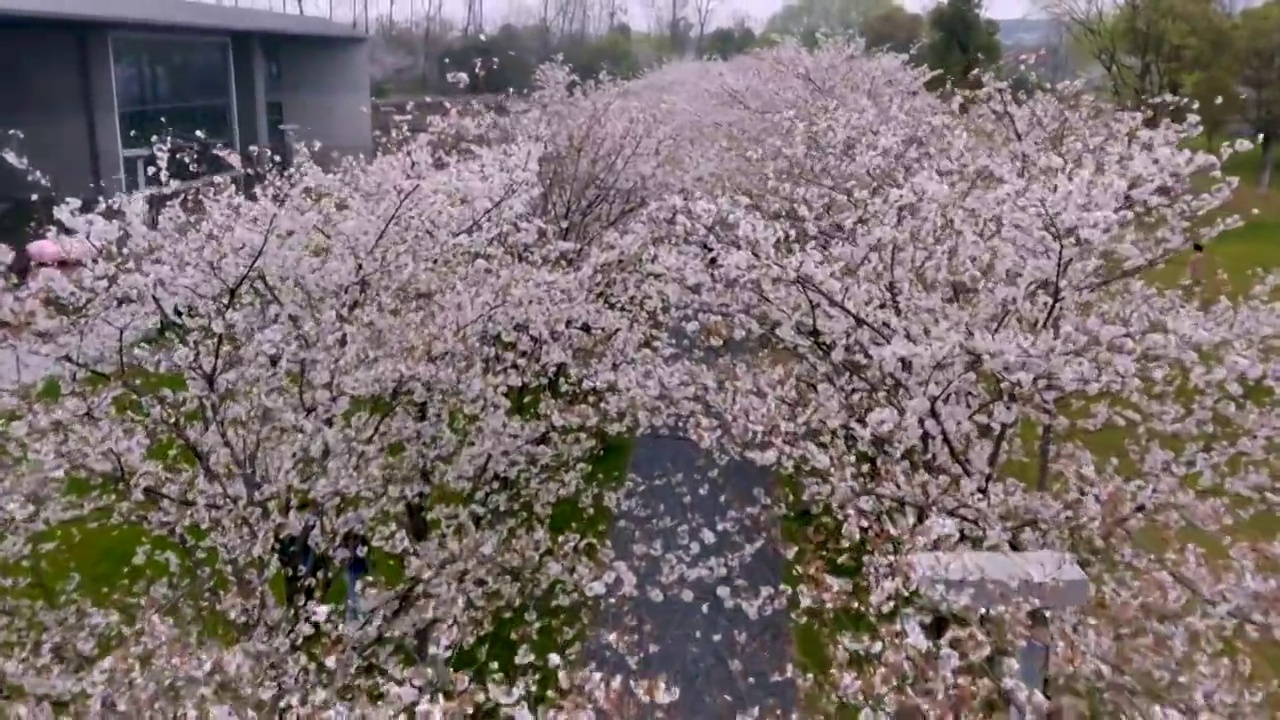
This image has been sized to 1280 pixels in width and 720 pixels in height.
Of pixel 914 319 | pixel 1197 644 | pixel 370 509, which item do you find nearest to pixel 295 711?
pixel 370 509

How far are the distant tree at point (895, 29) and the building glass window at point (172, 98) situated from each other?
17.5 m

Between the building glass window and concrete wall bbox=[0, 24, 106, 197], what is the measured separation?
0.56 m

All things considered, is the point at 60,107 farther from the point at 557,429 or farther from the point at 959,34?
the point at 959,34

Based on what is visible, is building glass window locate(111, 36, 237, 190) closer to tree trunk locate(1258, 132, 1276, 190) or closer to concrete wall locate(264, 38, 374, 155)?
concrete wall locate(264, 38, 374, 155)

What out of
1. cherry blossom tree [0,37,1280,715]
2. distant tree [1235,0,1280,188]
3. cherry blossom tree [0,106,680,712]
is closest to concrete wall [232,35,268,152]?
cherry blossom tree [0,37,1280,715]

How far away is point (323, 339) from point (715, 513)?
3.63m

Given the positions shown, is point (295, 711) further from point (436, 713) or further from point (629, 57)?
point (629, 57)

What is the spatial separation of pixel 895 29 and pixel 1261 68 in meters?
10.6

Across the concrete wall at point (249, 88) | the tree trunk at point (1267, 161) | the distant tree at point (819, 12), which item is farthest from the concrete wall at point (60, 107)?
the distant tree at point (819, 12)

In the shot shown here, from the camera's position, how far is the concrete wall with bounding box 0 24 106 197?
16.1m

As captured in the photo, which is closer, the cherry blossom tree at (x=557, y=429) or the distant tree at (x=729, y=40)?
the cherry blossom tree at (x=557, y=429)

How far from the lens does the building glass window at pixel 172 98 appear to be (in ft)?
59.9

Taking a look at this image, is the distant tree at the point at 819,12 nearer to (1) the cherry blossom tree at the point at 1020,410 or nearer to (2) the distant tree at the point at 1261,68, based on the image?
(2) the distant tree at the point at 1261,68

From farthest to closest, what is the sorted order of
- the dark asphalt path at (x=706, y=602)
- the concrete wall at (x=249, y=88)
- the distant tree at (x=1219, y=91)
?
the concrete wall at (x=249, y=88)
the distant tree at (x=1219, y=91)
the dark asphalt path at (x=706, y=602)
